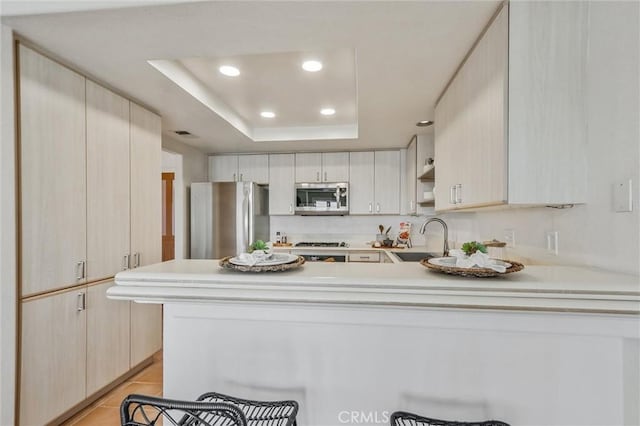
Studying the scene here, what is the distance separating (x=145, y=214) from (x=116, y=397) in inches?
55.1

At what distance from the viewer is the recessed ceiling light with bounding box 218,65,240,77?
2281mm

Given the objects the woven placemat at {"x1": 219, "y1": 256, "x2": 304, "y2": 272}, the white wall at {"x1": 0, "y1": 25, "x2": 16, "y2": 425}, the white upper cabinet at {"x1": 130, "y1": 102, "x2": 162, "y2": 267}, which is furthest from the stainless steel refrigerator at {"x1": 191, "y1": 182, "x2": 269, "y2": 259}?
the woven placemat at {"x1": 219, "y1": 256, "x2": 304, "y2": 272}

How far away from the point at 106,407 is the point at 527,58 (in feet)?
10.5

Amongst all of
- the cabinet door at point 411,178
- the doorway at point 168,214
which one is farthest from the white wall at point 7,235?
the cabinet door at point 411,178

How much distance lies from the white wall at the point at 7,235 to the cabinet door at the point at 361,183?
11.1 ft

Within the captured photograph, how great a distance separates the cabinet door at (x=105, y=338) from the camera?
6.85 ft

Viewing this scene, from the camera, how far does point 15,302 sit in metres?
1.58

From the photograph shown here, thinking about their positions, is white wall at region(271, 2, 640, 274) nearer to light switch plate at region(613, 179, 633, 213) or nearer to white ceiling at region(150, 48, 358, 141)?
light switch plate at region(613, 179, 633, 213)

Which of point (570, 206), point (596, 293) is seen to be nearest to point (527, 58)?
point (570, 206)

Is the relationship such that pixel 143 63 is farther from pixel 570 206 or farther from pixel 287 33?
pixel 570 206

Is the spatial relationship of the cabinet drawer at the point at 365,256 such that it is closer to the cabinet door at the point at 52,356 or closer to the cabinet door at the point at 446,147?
the cabinet door at the point at 446,147

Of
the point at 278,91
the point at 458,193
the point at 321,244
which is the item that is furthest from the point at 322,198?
the point at 458,193

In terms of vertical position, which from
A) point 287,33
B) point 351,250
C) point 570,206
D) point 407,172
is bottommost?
point 351,250

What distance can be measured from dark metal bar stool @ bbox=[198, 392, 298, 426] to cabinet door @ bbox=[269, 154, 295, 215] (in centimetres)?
332
